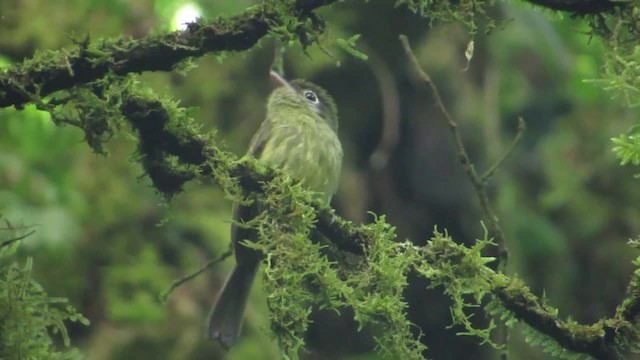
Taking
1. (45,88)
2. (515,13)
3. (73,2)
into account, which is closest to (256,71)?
(73,2)

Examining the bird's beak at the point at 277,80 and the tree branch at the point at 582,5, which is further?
the bird's beak at the point at 277,80

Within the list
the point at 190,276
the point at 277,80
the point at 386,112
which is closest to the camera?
the point at 190,276

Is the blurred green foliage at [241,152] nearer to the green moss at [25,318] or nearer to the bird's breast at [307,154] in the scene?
the bird's breast at [307,154]

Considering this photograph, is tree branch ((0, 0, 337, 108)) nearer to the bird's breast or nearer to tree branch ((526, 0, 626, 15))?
tree branch ((526, 0, 626, 15))

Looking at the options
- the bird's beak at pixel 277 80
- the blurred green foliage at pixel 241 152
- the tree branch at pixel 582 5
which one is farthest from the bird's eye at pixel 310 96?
the tree branch at pixel 582 5

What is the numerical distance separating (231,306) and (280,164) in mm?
638

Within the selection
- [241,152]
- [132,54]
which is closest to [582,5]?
[132,54]

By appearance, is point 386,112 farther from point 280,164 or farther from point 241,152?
point 280,164

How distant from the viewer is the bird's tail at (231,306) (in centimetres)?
443

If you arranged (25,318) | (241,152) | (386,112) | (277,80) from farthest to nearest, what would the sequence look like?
(241,152) → (386,112) → (277,80) → (25,318)

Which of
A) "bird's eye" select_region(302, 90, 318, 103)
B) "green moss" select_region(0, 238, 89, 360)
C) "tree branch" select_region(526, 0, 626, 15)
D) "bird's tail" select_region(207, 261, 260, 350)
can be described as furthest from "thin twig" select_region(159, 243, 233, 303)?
"bird's eye" select_region(302, 90, 318, 103)

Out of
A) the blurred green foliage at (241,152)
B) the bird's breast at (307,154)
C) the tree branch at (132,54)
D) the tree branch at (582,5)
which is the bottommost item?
the blurred green foliage at (241,152)

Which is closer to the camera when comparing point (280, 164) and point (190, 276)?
point (190, 276)

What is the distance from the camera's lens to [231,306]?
4.54 meters
